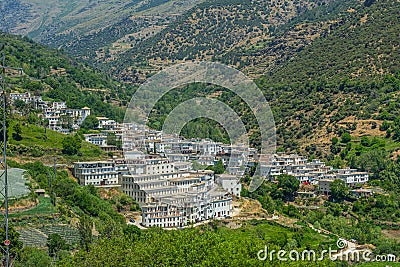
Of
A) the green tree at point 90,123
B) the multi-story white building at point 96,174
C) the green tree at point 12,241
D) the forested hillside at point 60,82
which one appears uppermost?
the forested hillside at point 60,82

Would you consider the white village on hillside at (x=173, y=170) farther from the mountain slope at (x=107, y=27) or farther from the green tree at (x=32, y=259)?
the mountain slope at (x=107, y=27)

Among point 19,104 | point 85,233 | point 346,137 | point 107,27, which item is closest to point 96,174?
point 85,233

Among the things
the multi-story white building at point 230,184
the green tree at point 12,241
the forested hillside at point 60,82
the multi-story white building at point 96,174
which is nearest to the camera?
the green tree at point 12,241

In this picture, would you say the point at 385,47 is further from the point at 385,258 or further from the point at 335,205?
the point at 385,258

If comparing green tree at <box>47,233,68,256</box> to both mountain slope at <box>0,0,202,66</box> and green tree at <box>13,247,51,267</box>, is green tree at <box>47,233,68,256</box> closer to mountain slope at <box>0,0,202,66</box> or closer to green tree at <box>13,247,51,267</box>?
green tree at <box>13,247,51,267</box>

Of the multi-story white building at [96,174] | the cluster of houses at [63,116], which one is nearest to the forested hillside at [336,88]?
the cluster of houses at [63,116]

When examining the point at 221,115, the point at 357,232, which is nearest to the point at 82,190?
the point at 357,232

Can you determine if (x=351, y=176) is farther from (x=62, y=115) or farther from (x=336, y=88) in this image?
(x=62, y=115)
